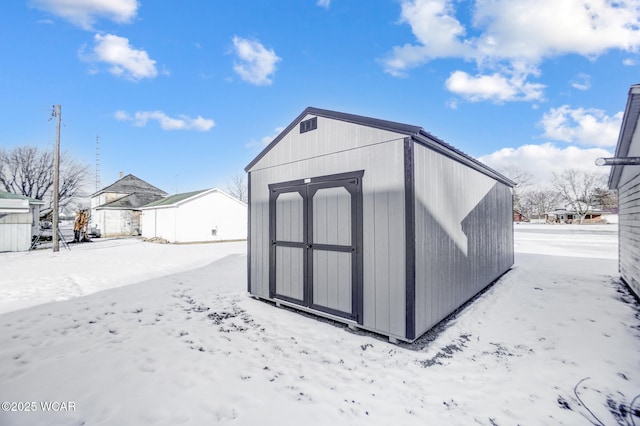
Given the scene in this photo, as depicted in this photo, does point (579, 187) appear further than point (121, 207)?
Yes

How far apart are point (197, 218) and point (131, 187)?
543 inches

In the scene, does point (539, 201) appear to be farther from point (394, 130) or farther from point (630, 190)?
Result: point (394, 130)

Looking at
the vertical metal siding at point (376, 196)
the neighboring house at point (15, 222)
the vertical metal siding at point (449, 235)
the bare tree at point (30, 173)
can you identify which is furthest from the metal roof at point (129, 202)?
the vertical metal siding at point (449, 235)

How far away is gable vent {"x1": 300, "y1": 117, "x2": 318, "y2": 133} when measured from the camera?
413 cm

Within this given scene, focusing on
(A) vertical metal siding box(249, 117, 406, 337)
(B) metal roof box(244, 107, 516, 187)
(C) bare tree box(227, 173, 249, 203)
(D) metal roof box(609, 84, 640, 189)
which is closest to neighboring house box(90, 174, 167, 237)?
(C) bare tree box(227, 173, 249, 203)

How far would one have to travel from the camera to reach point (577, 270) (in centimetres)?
739

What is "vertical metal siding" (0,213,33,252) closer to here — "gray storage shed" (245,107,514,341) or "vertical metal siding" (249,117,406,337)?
"gray storage shed" (245,107,514,341)

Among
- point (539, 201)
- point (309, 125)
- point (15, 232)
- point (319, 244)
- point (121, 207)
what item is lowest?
point (15, 232)

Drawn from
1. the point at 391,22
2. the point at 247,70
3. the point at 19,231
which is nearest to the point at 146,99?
the point at 247,70

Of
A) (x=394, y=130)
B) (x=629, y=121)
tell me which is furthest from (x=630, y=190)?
(x=394, y=130)

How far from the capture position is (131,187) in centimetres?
2591

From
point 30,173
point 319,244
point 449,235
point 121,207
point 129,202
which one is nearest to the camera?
point 319,244

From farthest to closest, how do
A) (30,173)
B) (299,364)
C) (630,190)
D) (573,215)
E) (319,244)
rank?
1. (573,215)
2. (30,173)
3. (630,190)
4. (319,244)
5. (299,364)

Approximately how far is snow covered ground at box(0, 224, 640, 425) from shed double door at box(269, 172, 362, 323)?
1.21ft
